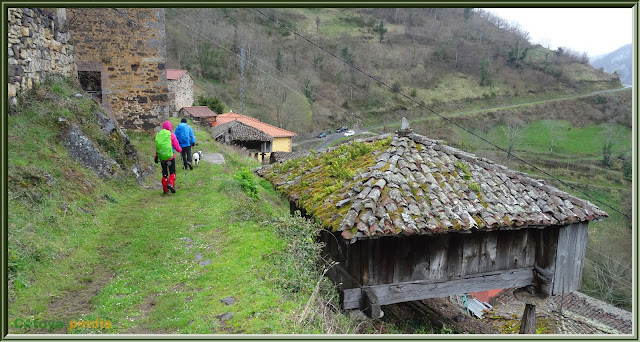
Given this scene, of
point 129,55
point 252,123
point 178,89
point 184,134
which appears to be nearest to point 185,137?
point 184,134

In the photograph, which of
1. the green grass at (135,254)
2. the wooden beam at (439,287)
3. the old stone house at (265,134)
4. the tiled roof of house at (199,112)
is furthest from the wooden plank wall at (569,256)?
the tiled roof of house at (199,112)

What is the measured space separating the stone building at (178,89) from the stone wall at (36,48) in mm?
24009

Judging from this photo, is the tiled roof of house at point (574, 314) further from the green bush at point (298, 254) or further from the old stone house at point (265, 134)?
the old stone house at point (265, 134)

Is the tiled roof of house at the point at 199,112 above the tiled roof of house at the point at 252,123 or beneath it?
above

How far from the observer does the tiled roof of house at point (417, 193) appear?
5.40 m

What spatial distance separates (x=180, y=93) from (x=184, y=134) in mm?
26161

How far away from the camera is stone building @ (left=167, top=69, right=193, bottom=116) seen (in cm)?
3244

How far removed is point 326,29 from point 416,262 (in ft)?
232

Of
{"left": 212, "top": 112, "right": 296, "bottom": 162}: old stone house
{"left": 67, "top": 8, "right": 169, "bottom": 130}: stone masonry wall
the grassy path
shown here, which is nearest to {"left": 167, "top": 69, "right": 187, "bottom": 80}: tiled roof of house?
{"left": 212, "top": 112, "right": 296, "bottom": 162}: old stone house

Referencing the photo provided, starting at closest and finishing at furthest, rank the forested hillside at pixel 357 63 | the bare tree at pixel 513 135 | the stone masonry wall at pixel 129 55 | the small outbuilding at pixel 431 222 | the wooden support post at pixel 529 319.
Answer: the small outbuilding at pixel 431 222, the wooden support post at pixel 529 319, the stone masonry wall at pixel 129 55, the bare tree at pixel 513 135, the forested hillside at pixel 357 63

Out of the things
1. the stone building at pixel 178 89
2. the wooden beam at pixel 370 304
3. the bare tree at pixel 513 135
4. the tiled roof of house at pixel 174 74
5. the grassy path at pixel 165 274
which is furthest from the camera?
the bare tree at pixel 513 135

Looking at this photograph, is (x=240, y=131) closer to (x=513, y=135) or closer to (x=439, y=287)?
(x=439, y=287)

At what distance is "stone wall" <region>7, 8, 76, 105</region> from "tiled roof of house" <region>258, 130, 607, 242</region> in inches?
183

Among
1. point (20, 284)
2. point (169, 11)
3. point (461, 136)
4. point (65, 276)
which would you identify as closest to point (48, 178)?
point (65, 276)
